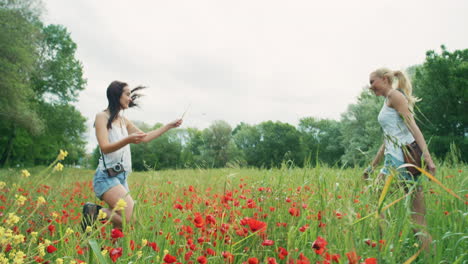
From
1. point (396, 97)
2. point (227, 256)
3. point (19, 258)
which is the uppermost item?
point (396, 97)

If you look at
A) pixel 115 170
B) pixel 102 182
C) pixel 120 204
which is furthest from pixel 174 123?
pixel 120 204

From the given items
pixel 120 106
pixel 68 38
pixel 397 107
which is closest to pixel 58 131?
pixel 68 38

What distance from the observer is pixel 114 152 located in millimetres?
3705

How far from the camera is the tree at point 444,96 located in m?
24.0

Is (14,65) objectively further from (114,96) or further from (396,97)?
(396,97)

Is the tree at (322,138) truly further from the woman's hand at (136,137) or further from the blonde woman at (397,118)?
the woman's hand at (136,137)

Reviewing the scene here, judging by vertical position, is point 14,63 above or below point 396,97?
above

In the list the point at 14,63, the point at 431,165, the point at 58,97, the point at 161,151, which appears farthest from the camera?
the point at 161,151

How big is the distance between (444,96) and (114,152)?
2773 centimetres

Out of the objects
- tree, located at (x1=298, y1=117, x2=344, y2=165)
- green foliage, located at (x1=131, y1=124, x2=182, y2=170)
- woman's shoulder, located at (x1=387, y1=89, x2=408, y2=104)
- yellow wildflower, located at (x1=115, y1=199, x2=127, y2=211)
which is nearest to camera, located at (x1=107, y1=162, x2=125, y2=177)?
yellow wildflower, located at (x1=115, y1=199, x2=127, y2=211)

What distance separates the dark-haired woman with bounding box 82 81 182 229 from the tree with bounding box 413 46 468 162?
2495cm

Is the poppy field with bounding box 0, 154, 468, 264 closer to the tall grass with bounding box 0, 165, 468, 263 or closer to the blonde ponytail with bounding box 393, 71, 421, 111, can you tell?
the tall grass with bounding box 0, 165, 468, 263

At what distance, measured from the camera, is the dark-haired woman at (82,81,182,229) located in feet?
11.5

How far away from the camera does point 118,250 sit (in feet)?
5.52
